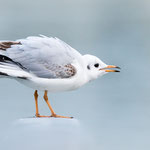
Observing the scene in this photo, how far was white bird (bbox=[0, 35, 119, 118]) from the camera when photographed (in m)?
7.89

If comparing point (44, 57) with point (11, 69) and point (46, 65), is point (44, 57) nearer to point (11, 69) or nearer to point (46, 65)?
point (46, 65)

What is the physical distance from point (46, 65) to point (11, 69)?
0.51m

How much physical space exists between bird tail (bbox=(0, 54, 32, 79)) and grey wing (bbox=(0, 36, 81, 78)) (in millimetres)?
52

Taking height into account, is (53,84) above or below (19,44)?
below

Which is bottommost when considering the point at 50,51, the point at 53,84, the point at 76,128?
the point at 76,128

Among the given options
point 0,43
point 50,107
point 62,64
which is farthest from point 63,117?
point 0,43

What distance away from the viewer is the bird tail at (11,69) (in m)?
7.80

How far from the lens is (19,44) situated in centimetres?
814

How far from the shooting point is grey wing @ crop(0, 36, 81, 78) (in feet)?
26.0

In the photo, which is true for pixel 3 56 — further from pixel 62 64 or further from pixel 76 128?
pixel 76 128

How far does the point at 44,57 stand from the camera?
800 centimetres

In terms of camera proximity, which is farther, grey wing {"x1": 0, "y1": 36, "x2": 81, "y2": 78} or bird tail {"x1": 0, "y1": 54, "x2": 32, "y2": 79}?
grey wing {"x1": 0, "y1": 36, "x2": 81, "y2": 78}

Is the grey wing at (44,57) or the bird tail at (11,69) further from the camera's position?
the grey wing at (44,57)

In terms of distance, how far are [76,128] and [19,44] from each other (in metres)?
1.50
